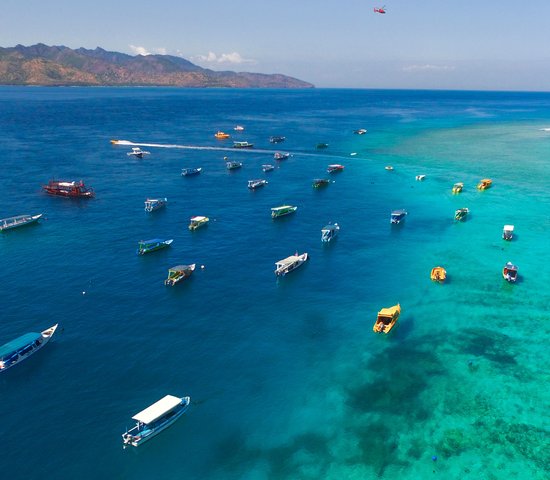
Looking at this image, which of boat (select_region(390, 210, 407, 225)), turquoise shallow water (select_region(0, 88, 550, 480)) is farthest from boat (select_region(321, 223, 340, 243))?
boat (select_region(390, 210, 407, 225))

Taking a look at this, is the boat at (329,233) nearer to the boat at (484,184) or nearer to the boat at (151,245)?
the boat at (151,245)

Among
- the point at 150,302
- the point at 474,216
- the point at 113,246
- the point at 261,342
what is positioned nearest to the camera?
the point at 261,342

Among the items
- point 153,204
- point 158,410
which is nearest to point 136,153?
point 153,204

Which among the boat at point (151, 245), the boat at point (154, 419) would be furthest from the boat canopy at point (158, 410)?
the boat at point (151, 245)

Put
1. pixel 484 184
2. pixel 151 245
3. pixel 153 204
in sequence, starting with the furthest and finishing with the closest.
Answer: pixel 484 184, pixel 153 204, pixel 151 245

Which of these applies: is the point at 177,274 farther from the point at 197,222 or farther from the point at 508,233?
the point at 508,233

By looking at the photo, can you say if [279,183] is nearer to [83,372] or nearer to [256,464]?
[83,372]

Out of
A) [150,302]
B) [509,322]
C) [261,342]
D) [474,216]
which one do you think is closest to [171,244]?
[150,302]
